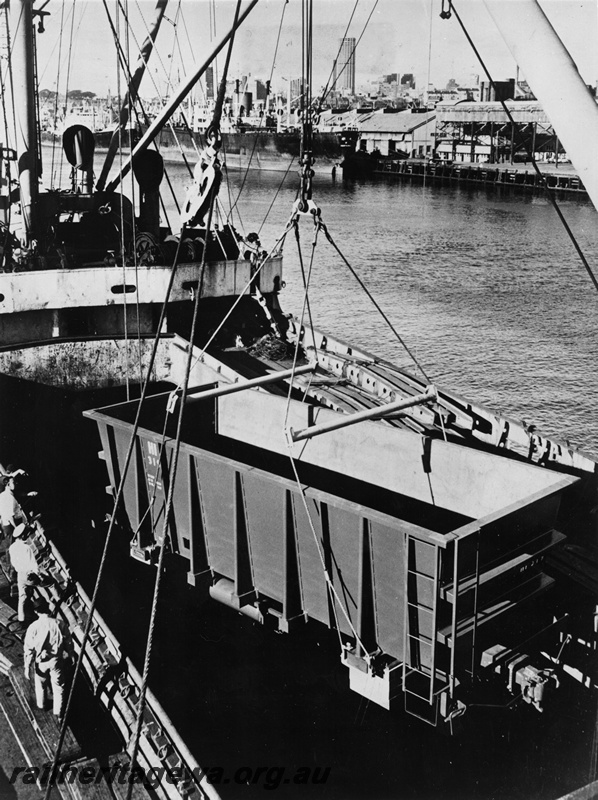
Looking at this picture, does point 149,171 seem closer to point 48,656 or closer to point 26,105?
point 26,105

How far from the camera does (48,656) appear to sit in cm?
669

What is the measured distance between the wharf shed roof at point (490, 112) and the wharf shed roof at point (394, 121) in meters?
3.33

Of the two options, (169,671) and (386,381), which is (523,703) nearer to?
(169,671)

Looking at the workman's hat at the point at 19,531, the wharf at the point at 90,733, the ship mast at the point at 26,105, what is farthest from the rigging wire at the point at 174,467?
the ship mast at the point at 26,105

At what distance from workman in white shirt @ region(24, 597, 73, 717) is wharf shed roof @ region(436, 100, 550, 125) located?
220ft

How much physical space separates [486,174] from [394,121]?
909 inches

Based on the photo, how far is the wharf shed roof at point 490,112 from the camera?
67.9 metres

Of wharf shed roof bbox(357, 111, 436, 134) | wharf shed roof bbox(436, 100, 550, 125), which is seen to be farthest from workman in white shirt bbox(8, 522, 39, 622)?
wharf shed roof bbox(357, 111, 436, 134)

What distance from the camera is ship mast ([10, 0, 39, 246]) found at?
A: 16.5m

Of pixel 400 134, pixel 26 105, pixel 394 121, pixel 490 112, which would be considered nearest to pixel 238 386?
pixel 26 105

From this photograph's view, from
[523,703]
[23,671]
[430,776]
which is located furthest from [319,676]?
[23,671]

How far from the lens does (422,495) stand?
877cm

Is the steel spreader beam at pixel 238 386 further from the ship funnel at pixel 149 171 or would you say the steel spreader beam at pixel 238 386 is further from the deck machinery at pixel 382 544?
the ship funnel at pixel 149 171

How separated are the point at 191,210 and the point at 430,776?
38.3 ft
